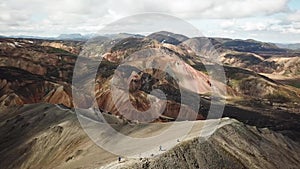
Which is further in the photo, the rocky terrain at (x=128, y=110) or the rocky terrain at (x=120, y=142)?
the rocky terrain at (x=128, y=110)

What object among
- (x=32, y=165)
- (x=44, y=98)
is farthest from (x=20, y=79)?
(x=32, y=165)

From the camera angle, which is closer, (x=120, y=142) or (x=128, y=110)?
(x=120, y=142)

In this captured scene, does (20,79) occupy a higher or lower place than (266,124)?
higher

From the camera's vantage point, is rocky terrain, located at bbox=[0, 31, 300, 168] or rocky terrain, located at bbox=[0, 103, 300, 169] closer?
rocky terrain, located at bbox=[0, 103, 300, 169]

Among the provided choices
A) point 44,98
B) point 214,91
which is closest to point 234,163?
point 44,98

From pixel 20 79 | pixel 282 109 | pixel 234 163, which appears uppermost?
pixel 234 163

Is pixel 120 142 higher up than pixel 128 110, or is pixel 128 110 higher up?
pixel 120 142

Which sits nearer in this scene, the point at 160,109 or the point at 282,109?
the point at 160,109

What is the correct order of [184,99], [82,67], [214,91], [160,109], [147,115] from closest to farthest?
[147,115]
[160,109]
[184,99]
[82,67]
[214,91]

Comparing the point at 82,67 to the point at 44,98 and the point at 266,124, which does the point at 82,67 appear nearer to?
the point at 44,98

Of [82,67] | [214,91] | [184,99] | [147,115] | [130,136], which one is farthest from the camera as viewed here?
[214,91]

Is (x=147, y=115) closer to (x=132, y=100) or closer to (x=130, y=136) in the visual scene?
(x=132, y=100)
